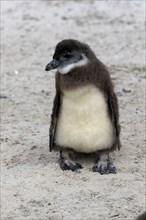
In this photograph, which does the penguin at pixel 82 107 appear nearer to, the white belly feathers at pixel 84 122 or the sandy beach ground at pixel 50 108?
the white belly feathers at pixel 84 122

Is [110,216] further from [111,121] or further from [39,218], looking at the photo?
[111,121]

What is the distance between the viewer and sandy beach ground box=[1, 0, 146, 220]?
5.86 meters

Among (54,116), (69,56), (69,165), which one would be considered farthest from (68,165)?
(69,56)

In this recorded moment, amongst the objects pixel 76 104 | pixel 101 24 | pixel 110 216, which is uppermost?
pixel 76 104

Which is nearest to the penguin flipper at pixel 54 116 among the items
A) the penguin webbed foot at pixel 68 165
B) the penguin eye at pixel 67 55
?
the penguin webbed foot at pixel 68 165

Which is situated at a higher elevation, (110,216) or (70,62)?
(70,62)

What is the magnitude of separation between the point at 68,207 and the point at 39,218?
0.25 m

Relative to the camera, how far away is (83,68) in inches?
240

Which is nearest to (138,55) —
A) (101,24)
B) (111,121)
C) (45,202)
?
(101,24)

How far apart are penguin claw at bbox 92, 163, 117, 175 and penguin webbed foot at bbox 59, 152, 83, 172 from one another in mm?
123

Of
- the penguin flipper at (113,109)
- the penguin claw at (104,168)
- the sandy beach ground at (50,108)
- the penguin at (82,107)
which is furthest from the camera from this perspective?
the penguin claw at (104,168)

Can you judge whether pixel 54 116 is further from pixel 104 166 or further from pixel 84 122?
pixel 104 166

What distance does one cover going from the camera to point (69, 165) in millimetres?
6406

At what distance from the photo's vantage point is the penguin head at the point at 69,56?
6121 millimetres
